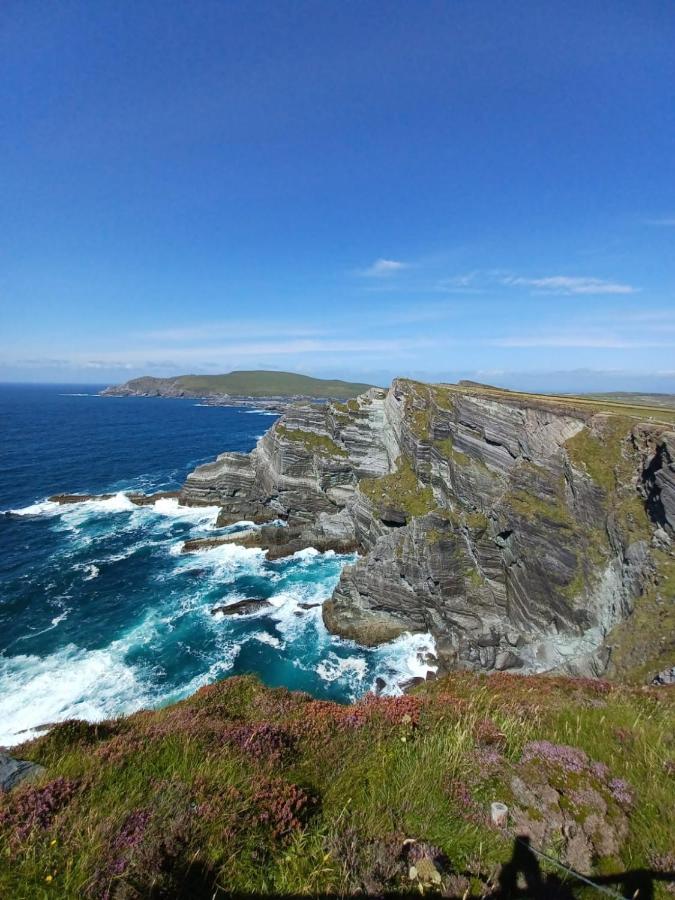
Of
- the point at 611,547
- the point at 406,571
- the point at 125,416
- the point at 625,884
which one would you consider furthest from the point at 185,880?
the point at 125,416

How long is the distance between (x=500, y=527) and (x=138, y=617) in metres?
32.2

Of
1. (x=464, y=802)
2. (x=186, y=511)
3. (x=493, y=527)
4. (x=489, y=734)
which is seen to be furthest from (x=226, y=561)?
(x=464, y=802)

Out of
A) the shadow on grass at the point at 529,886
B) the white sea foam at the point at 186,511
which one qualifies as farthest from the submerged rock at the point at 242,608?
the shadow on grass at the point at 529,886

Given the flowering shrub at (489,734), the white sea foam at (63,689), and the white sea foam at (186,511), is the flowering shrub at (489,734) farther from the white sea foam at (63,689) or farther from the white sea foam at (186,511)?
the white sea foam at (186,511)

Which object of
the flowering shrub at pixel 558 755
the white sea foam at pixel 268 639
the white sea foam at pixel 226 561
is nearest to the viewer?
the flowering shrub at pixel 558 755

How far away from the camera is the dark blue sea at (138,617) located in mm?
28719

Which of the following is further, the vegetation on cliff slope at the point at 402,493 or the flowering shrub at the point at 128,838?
the vegetation on cliff slope at the point at 402,493

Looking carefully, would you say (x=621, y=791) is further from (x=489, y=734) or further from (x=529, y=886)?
(x=529, y=886)

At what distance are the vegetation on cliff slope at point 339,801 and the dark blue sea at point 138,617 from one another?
23455mm

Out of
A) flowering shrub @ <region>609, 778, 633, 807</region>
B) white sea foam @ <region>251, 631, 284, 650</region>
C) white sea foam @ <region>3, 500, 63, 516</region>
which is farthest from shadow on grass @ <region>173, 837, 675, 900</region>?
white sea foam @ <region>3, 500, 63, 516</region>

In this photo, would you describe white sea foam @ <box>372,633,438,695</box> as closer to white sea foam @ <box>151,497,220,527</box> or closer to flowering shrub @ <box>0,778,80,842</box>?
flowering shrub @ <box>0,778,80,842</box>

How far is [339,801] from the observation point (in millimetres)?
6395

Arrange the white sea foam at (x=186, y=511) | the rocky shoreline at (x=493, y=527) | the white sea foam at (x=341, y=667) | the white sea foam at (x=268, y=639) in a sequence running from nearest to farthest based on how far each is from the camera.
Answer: the rocky shoreline at (x=493, y=527) < the white sea foam at (x=341, y=667) < the white sea foam at (x=268, y=639) < the white sea foam at (x=186, y=511)

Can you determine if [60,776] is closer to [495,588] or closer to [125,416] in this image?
[495,588]
